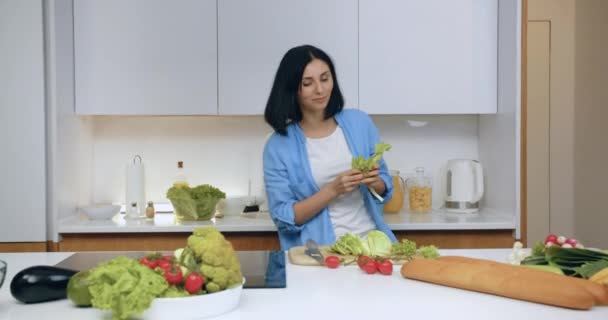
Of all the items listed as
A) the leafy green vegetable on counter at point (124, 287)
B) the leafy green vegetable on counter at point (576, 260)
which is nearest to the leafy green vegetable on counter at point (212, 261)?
the leafy green vegetable on counter at point (124, 287)

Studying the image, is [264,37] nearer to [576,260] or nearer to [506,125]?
[506,125]

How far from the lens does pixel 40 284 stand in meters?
1.51

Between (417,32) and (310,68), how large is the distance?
99 centimetres

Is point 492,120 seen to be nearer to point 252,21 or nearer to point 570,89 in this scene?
point 252,21

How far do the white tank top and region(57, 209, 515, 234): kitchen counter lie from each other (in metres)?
0.51

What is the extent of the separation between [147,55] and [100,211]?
0.80 meters

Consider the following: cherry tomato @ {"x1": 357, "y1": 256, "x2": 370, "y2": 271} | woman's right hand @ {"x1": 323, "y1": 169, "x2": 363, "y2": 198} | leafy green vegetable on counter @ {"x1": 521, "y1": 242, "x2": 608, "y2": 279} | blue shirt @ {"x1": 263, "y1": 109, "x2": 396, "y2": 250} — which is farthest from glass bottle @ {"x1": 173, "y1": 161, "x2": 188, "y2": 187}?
leafy green vegetable on counter @ {"x1": 521, "y1": 242, "x2": 608, "y2": 279}

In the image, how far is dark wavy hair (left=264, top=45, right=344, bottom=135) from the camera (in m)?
2.70

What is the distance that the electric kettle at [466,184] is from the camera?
11.7 feet

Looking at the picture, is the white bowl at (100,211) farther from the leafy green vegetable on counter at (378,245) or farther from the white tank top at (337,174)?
the leafy green vegetable on counter at (378,245)

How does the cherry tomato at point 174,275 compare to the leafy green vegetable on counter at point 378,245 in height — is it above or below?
above

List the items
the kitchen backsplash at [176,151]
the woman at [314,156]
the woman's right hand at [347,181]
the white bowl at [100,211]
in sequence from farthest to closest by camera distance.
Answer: the kitchen backsplash at [176,151] < the white bowl at [100,211] < the woman at [314,156] < the woman's right hand at [347,181]

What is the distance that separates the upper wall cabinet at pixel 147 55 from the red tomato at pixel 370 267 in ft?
6.01

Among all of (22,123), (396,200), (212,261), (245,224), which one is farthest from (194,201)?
(212,261)
